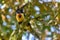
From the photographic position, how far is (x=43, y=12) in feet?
3.94

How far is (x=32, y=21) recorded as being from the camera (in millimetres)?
1165

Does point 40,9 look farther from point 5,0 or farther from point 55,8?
point 5,0

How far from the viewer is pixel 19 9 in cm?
115

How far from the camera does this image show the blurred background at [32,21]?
1.14m

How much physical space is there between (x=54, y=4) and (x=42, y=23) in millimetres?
134

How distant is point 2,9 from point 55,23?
0.31m

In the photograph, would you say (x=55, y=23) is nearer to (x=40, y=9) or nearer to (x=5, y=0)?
(x=40, y=9)

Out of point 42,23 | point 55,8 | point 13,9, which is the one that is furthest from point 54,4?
point 13,9

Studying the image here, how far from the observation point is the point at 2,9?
1175 millimetres

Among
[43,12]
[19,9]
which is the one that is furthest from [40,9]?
[19,9]

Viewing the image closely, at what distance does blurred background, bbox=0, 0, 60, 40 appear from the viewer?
1.14 metres

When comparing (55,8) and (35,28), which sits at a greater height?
(55,8)

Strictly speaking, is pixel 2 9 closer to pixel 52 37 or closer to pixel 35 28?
pixel 35 28

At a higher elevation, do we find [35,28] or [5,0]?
[5,0]
